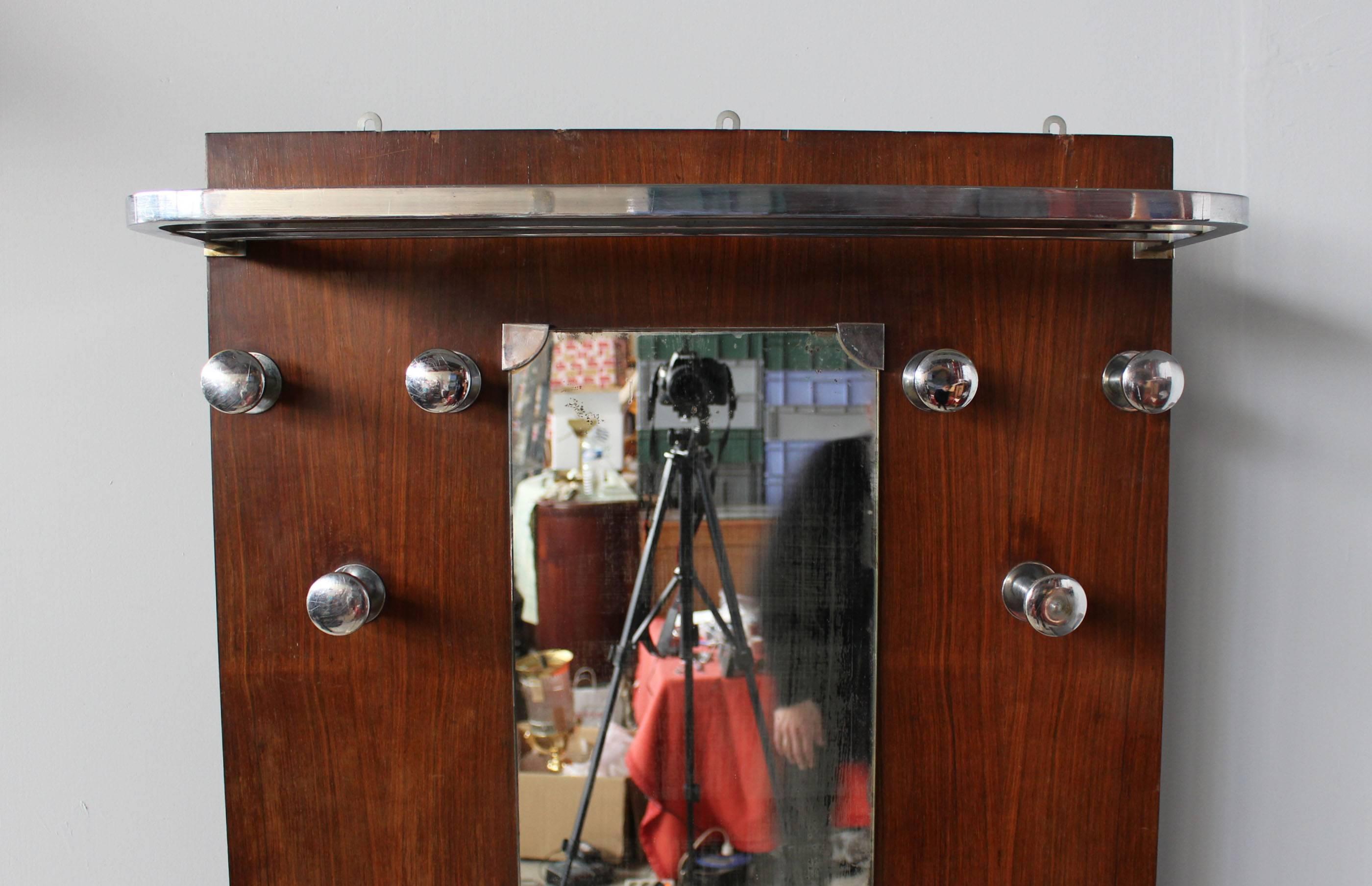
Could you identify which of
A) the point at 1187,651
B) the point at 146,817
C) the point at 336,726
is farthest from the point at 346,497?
the point at 1187,651

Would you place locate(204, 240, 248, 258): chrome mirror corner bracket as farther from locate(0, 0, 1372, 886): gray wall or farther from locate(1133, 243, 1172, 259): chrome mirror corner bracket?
locate(1133, 243, 1172, 259): chrome mirror corner bracket

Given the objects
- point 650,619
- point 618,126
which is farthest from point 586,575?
point 618,126

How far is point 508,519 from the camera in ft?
1.76

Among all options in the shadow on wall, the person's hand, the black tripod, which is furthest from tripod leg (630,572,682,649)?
the shadow on wall

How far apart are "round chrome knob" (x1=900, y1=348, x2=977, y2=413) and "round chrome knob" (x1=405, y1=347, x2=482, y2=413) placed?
0.29 m

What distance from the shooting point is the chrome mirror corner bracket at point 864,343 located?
1.74ft

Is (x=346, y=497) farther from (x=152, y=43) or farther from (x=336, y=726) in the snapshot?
(x=152, y=43)

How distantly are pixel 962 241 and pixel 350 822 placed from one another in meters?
0.58

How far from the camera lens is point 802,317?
53 cm

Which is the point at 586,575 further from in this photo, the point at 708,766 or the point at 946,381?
the point at 946,381

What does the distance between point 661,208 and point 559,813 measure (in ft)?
1.33

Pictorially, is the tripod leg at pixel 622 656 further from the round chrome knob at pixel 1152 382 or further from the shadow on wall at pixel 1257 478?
the shadow on wall at pixel 1257 478

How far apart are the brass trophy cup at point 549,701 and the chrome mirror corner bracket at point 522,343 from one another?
7.7 inches

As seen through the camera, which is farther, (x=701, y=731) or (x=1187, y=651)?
(x=1187, y=651)
